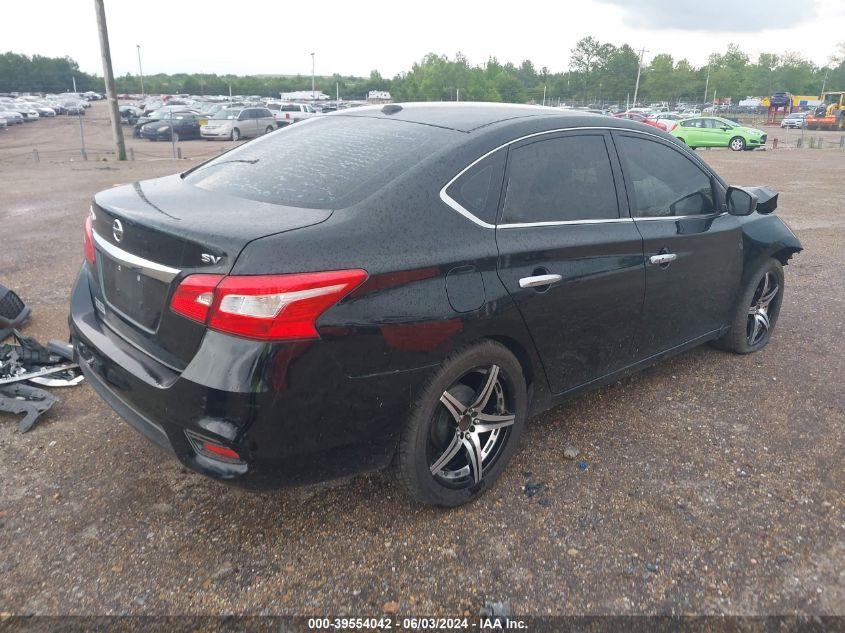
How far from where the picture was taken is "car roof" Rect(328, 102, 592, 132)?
312cm

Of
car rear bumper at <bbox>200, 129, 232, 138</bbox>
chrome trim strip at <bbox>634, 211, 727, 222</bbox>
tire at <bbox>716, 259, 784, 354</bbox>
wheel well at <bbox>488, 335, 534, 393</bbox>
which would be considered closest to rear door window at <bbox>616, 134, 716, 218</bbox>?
chrome trim strip at <bbox>634, 211, 727, 222</bbox>

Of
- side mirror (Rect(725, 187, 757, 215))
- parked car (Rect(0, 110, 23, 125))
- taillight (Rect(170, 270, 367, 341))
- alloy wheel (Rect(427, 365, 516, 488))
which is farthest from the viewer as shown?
parked car (Rect(0, 110, 23, 125))

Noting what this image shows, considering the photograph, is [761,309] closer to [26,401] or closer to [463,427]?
[463,427]

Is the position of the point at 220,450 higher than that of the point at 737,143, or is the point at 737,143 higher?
the point at 220,450

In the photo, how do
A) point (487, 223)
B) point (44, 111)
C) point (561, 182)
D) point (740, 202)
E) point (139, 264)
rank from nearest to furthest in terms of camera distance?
point (139, 264) < point (487, 223) < point (561, 182) < point (740, 202) < point (44, 111)

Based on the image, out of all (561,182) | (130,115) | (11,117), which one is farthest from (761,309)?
(11,117)

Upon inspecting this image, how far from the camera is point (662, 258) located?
359cm

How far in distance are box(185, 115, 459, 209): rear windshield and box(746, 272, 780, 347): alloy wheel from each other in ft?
9.69

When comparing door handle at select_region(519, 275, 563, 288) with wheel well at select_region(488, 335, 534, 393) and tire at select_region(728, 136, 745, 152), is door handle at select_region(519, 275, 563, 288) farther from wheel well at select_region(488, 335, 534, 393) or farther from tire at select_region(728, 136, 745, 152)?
tire at select_region(728, 136, 745, 152)

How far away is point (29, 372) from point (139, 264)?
199 centimetres

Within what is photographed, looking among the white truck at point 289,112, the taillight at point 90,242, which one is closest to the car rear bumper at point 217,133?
the white truck at point 289,112

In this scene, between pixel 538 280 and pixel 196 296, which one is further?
pixel 538 280

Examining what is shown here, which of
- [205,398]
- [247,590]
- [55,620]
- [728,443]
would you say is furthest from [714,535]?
[55,620]

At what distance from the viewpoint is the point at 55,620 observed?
2268mm
